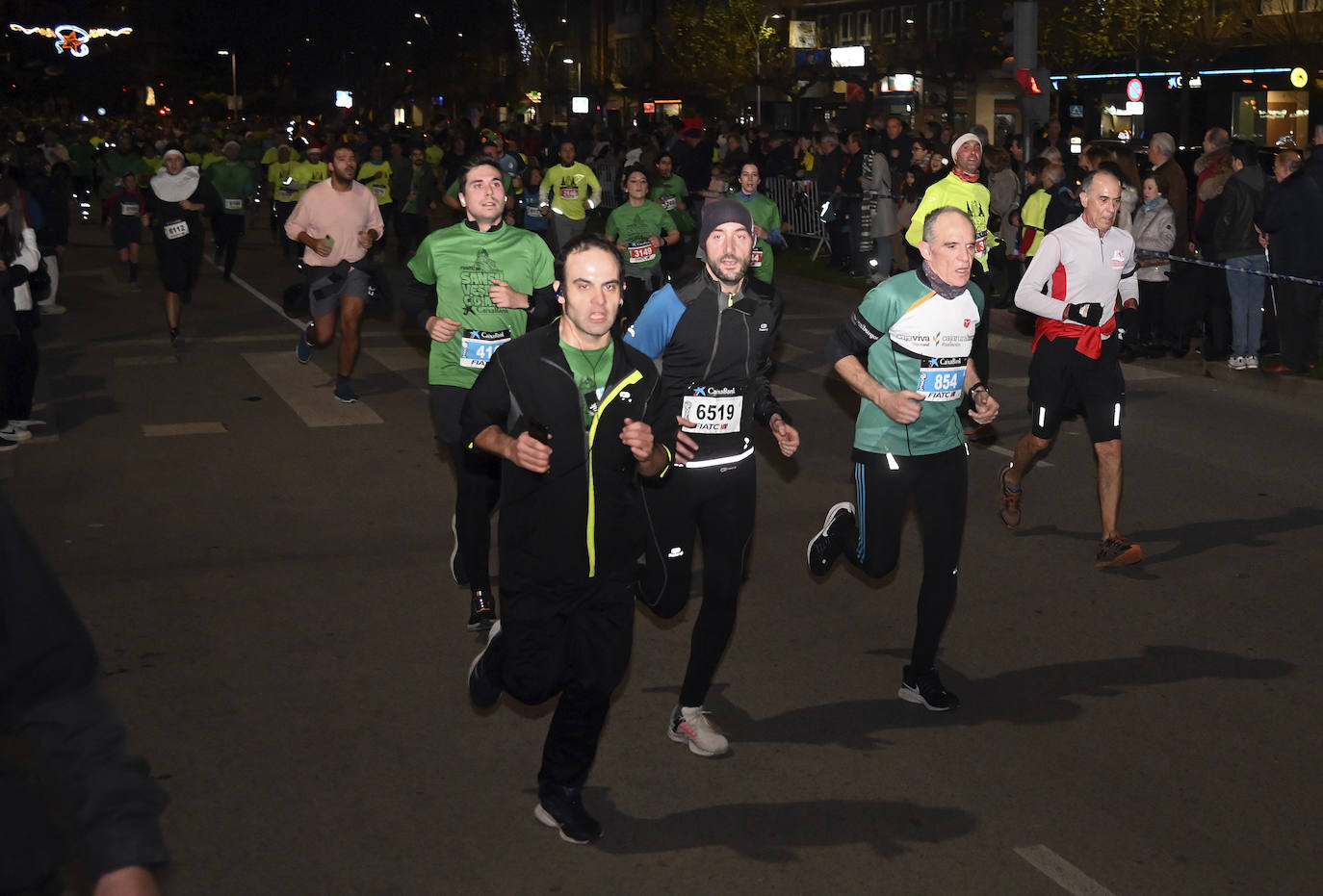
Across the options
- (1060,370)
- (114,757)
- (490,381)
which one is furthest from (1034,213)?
(114,757)

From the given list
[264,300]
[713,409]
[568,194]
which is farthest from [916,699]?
[264,300]

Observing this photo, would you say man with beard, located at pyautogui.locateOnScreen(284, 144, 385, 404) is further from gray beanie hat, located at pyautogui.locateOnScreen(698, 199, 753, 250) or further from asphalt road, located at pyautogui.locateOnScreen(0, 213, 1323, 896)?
gray beanie hat, located at pyautogui.locateOnScreen(698, 199, 753, 250)

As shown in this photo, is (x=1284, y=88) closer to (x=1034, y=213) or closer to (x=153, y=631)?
(x=1034, y=213)

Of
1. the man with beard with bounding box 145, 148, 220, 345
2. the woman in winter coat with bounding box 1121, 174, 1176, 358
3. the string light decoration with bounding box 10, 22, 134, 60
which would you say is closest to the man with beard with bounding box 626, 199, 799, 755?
the woman in winter coat with bounding box 1121, 174, 1176, 358

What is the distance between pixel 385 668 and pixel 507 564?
1.91 m

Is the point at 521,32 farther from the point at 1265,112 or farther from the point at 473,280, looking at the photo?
the point at 473,280

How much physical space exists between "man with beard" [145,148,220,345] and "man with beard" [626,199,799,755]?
37.7 ft

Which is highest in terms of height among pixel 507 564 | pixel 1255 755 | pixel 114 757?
pixel 114 757

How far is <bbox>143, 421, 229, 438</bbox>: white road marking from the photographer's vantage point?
11.9 metres

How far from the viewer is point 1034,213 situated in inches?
634

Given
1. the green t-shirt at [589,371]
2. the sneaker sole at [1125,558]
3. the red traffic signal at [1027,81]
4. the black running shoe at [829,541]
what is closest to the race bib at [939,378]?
the black running shoe at [829,541]

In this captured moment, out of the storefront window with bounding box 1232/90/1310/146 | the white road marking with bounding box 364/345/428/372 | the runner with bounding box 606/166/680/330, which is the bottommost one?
the white road marking with bounding box 364/345/428/372

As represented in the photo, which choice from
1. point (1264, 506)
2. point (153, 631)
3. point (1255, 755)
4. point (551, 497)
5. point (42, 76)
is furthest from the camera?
point (42, 76)

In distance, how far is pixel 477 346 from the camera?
713 cm
